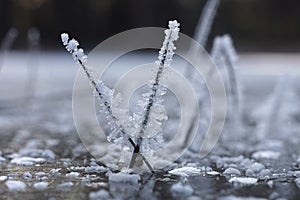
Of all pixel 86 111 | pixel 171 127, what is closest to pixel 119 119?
pixel 171 127

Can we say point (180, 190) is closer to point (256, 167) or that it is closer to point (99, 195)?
point (99, 195)

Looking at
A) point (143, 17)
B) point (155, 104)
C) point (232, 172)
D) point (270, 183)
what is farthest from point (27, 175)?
point (143, 17)

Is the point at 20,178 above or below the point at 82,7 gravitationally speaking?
below

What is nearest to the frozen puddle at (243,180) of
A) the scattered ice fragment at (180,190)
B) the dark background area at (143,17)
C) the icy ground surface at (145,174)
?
the icy ground surface at (145,174)

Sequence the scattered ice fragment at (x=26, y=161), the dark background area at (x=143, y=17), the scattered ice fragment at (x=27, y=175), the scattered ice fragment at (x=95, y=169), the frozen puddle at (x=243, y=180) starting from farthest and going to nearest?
the dark background area at (x=143, y=17), the scattered ice fragment at (x=26, y=161), the scattered ice fragment at (x=95, y=169), the scattered ice fragment at (x=27, y=175), the frozen puddle at (x=243, y=180)

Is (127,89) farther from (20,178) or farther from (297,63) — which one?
(297,63)

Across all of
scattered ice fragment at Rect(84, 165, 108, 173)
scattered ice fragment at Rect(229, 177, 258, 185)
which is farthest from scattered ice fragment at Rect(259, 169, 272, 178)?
scattered ice fragment at Rect(84, 165, 108, 173)

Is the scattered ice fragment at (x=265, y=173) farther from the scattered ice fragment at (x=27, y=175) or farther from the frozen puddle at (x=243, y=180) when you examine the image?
the scattered ice fragment at (x=27, y=175)
